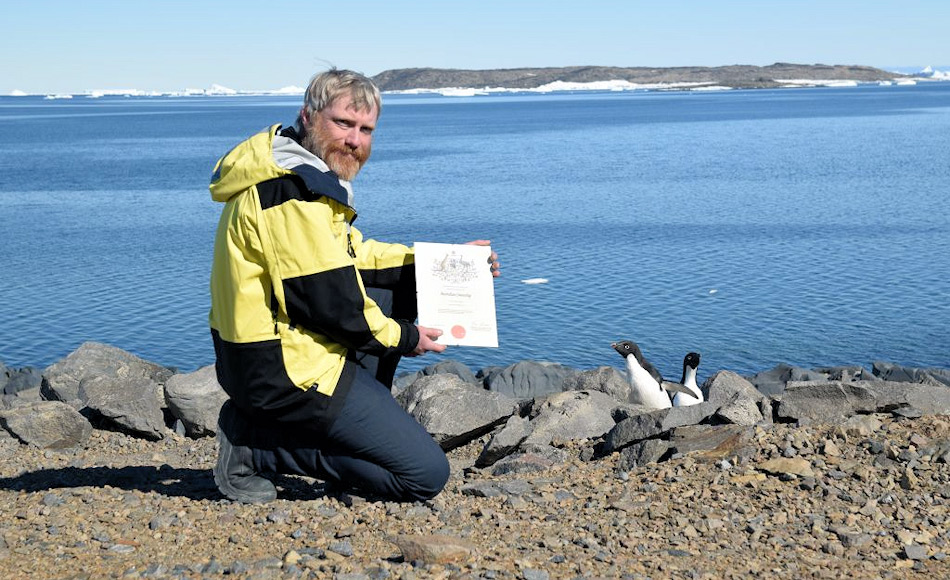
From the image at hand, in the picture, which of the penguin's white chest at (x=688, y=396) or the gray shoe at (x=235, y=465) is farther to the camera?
the penguin's white chest at (x=688, y=396)

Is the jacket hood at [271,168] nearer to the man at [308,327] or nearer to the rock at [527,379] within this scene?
the man at [308,327]

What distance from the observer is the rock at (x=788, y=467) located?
5.54 metres

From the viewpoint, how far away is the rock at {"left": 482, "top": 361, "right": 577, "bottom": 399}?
40.5 ft

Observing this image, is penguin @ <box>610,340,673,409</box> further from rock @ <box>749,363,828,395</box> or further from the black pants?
the black pants

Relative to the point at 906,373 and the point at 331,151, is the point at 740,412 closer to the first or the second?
the point at 331,151

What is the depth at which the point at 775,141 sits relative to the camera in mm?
61125

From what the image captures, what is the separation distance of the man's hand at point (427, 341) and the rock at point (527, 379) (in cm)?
689

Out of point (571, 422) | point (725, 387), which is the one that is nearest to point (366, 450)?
point (571, 422)

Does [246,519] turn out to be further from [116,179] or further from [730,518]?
[116,179]

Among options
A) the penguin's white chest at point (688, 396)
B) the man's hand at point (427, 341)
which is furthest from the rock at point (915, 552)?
the penguin's white chest at point (688, 396)

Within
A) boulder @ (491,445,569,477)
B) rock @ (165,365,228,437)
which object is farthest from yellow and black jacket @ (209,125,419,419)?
rock @ (165,365,228,437)

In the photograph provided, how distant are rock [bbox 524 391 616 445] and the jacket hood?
266cm

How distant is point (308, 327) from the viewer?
16.1 feet

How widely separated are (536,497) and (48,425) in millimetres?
3774
